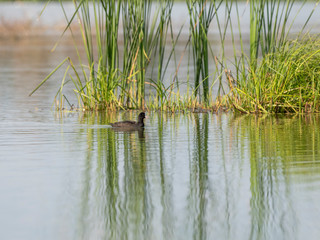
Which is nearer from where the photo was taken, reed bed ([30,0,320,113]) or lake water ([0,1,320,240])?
lake water ([0,1,320,240])

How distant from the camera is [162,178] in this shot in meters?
6.26

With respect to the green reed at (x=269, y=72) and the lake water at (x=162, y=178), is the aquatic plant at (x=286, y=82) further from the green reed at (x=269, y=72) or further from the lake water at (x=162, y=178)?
the lake water at (x=162, y=178)

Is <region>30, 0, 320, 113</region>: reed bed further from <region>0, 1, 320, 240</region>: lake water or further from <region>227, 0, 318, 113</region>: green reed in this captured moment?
<region>0, 1, 320, 240</region>: lake water

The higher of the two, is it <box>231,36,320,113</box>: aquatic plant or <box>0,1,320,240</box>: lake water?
<box>231,36,320,113</box>: aquatic plant

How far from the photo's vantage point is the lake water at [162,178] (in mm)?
4821

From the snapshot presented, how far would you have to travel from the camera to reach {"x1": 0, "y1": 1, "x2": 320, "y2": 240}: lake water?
482 cm

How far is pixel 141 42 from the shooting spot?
11.4m

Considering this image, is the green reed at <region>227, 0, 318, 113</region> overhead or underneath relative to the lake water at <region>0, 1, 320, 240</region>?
overhead

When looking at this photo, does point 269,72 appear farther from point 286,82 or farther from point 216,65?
point 216,65

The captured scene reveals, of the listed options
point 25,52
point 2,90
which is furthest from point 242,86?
point 25,52

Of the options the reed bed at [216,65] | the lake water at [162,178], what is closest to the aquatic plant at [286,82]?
the reed bed at [216,65]

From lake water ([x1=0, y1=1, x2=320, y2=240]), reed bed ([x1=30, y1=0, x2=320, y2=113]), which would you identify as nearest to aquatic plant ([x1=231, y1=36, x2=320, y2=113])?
reed bed ([x1=30, y1=0, x2=320, y2=113])

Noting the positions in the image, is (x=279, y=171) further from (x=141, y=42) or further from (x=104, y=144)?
(x=141, y=42)

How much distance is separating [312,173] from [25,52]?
25.0 m
